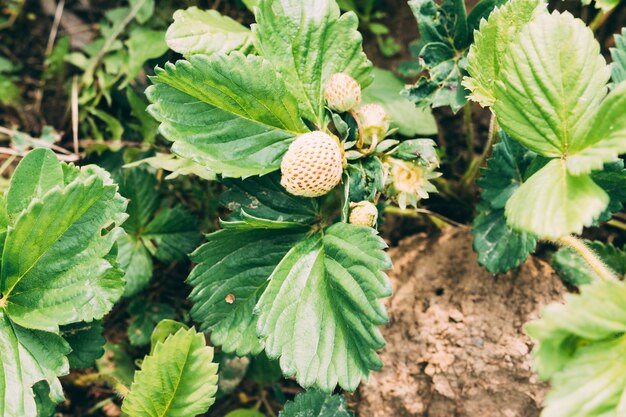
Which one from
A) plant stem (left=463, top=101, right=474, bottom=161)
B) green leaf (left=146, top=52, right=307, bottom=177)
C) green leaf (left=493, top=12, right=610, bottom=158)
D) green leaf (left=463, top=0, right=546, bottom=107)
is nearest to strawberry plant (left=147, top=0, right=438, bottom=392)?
green leaf (left=146, top=52, right=307, bottom=177)

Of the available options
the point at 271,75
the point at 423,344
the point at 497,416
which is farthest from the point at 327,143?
the point at 497,416

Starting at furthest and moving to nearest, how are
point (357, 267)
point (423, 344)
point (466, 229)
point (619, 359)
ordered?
point (466, 229) < point (423, 344) < point (357, 267) < point (619, 359)

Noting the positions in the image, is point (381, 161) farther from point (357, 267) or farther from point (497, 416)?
point (497, 416)

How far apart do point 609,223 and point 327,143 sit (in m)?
1.00

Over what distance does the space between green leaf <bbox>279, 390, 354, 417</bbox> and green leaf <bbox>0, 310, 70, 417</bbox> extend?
565 millimetres

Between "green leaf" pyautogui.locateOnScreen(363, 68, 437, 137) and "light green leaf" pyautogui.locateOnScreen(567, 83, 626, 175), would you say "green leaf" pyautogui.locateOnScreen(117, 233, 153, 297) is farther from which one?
"light green leaf" pyautogui.locateOnScreen(567, 83, 626, 175)

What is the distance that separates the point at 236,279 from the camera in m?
1.49

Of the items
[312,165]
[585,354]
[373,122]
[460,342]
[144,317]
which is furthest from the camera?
[144,317]

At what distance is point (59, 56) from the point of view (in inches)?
86.3

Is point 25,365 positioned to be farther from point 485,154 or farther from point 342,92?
point 485,154

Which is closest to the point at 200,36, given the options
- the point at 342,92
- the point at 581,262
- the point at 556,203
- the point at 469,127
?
the point at 342,92

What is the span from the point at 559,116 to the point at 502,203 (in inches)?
15.6

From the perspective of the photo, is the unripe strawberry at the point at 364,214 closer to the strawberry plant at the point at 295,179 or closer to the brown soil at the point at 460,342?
the strawberry plant at the point at 295,179

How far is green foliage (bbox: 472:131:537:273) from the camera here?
59.2 inches
